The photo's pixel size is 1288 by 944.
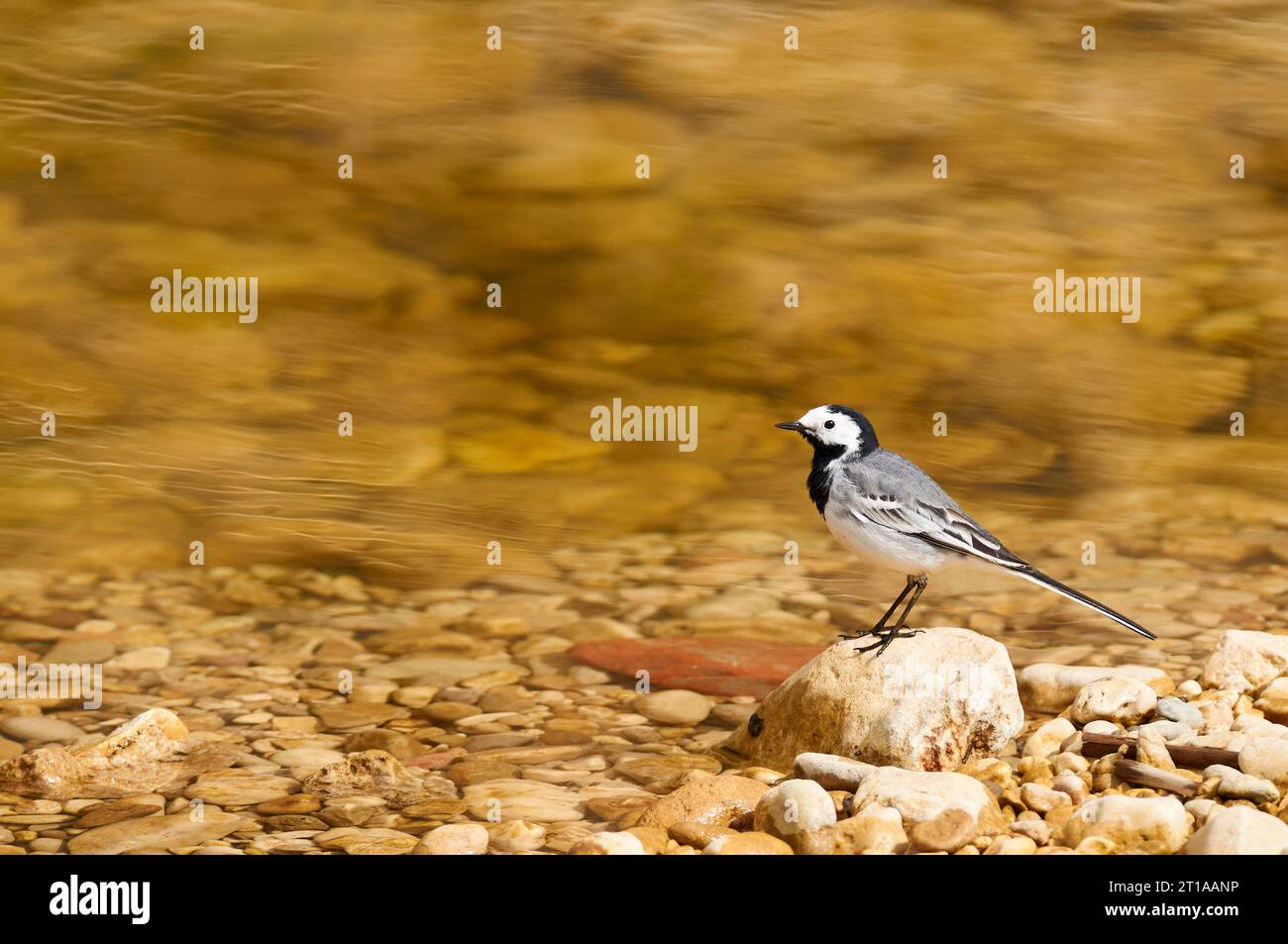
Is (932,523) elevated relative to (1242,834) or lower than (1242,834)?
elevated

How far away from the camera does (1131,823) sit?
3.64m

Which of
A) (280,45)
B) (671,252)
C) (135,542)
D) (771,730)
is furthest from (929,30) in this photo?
(771,730)

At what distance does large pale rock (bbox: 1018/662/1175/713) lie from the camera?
4.93 m

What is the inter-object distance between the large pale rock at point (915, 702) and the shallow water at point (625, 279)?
269 centimetres

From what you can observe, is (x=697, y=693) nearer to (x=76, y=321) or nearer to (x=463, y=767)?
(x=463, y=767)

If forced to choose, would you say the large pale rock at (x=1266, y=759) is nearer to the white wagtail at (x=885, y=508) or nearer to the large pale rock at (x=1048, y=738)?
the white wagtail at (x=885, y=508)

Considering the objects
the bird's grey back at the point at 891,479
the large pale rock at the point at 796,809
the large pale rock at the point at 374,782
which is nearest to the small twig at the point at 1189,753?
the bird's grey back at the point at 891,479

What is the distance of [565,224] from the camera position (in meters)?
11.2

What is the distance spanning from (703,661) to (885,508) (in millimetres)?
1934

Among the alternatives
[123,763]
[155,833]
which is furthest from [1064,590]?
[123,763]

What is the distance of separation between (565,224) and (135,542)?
454 centimetres

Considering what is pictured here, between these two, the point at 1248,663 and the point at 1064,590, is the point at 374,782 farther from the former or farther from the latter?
the point at 1248,663

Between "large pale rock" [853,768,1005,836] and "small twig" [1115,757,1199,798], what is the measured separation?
1.51 ft

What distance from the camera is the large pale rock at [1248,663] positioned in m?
4.77
